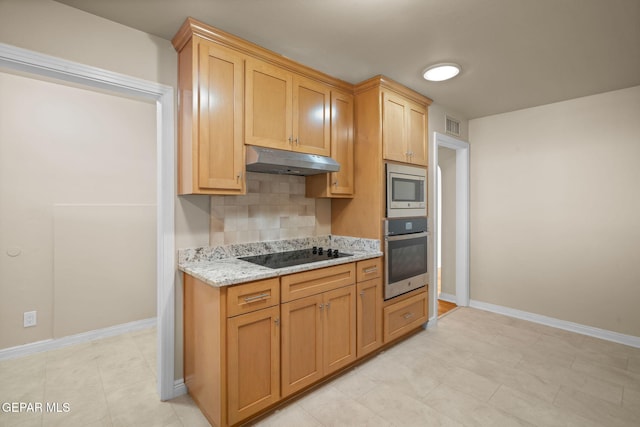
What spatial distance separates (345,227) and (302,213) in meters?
0.46

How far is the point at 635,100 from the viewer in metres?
2.90

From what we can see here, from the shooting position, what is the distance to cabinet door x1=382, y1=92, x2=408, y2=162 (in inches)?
108

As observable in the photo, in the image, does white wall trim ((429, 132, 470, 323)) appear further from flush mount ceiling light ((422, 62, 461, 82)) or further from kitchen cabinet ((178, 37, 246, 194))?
kitchen cabinet ((178, 37, 246, 194))

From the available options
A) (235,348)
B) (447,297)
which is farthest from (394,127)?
(447,297)

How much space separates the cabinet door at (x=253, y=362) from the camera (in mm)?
1713

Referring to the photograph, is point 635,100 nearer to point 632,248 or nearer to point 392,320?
point 632,248

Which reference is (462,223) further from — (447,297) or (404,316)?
(404,316)

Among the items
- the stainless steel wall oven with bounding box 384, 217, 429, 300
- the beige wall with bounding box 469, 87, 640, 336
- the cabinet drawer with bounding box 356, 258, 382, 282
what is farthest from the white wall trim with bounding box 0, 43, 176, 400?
the beige wall with bounding box 469, 87, 640, 336

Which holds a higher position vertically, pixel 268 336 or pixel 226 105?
pixel 226 105

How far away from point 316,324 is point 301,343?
167mm

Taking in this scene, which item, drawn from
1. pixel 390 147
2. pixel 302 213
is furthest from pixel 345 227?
pixel 390 147

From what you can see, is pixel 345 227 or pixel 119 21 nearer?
pixel 119 21

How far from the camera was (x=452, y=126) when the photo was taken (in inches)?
144

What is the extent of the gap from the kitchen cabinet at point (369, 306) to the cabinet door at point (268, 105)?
1.21m
